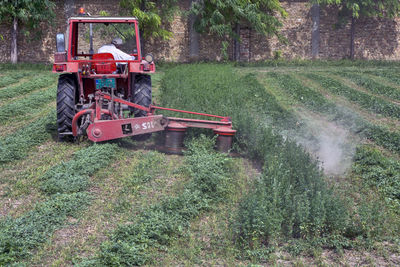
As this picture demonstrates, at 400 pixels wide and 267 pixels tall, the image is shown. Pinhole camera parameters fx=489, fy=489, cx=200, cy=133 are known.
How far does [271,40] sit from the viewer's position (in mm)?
25938

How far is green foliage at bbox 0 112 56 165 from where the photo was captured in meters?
7.27

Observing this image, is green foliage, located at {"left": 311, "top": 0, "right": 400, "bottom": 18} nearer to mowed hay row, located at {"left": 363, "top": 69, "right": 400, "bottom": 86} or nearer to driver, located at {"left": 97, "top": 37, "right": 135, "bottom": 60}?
mowed hay row, located at {"left": 363, "top": 69, "right": 400, "bottom": 86}

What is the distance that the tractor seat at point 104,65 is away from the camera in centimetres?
816

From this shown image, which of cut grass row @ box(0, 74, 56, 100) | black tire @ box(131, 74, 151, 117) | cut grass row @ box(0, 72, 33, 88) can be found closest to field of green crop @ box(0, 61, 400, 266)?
black tire @ box(131, 74, 151, 117)

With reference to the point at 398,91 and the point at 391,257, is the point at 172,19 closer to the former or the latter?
the point at 398,91

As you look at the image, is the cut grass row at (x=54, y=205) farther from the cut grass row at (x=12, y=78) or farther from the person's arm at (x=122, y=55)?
the cut grass row at (x=12, y=78)

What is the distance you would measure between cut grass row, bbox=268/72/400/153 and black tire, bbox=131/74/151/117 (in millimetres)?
3969

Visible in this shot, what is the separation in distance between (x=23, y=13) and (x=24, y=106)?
12027 millimetres

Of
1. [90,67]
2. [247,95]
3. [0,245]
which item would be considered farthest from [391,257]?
[247,95]

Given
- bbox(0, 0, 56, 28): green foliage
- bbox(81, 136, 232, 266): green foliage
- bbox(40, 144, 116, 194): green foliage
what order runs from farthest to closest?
bbox(0, 0, 56, 28): green foliage → bbox(40, 144, 116, 194): green foliage → bbox(81, 136, 232, 266): green foliage

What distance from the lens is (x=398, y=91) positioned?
14125 millimetres

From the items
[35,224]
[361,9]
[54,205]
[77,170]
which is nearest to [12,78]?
[77,170]

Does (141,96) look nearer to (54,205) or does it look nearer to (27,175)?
(27,175)

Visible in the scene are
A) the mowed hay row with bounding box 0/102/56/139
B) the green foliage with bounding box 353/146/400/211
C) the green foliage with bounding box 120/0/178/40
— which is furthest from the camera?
the green foliage with bounding box 120/0/178/40
